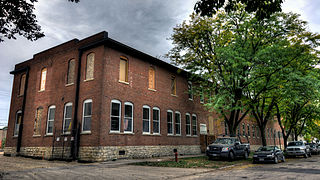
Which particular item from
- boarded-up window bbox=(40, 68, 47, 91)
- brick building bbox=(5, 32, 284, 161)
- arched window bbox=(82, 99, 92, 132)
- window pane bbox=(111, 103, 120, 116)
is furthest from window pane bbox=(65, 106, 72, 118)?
boarded-up window bbox=(40, 68, 47, 91)

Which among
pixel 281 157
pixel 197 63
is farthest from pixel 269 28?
pixel 281 157

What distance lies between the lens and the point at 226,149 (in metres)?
17.6

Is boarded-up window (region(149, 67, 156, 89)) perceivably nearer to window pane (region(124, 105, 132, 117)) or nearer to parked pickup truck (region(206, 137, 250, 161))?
window pane (region(124, 105, 132, 117))

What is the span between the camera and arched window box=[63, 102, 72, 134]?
19.0 metres

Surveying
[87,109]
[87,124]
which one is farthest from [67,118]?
[87,124]

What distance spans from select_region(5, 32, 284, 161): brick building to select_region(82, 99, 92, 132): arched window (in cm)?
4

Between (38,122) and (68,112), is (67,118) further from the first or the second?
(38,122)

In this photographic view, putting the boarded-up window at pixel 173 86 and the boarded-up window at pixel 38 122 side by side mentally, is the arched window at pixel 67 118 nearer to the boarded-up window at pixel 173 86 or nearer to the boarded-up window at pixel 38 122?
the boarded-up window at pixel 38 122

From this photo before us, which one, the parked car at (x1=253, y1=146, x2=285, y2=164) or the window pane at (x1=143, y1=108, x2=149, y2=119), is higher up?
the window pane at (x1=143, y1=108, x2=149, y2=119)

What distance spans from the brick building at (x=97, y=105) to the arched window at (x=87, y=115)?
0.04 m

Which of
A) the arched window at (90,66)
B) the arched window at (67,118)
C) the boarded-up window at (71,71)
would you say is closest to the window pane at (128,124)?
the arched window at (67,118)

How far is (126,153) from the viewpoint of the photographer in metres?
18.3

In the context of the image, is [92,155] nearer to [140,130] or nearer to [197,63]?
[140,130]

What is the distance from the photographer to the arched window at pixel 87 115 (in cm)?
1795
